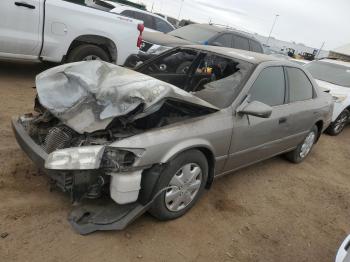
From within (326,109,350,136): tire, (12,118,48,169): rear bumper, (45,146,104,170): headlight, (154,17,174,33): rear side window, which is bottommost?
(326,109,350,136): tire

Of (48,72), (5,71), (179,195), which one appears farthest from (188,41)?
(179,195)

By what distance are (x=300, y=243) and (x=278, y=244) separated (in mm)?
288

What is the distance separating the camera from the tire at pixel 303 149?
570 cm

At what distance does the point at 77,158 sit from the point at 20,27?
4.26m

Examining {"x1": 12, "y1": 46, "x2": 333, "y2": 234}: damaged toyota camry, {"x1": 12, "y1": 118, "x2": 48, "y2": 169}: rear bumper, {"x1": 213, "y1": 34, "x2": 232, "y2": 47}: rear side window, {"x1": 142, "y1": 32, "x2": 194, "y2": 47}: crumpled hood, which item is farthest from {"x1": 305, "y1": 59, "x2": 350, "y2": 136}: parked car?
{"x1": 12, "y1": 118, "x2": 48, "y2": 169}: rear bumper

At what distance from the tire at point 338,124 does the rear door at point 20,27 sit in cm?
659

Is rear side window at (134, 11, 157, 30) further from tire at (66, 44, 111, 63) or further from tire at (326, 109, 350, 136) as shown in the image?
tire at (326, 109, 350, 136)

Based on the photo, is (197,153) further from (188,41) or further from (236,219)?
(188,41)

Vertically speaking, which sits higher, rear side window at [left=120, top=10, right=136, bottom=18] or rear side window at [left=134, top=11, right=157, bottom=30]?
rear side window at [left=120, top=10, right=136, bottom=18]

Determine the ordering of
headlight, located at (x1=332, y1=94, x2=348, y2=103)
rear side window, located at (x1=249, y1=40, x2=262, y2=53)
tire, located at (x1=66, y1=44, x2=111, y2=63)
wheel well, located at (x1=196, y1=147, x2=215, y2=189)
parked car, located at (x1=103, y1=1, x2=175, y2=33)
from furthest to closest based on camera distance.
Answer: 1. parked car, located at (x1=103, y1=1, x2=175, y2=33)
2. rear side window, located at (x1=249, y1=40, x2=262, y2=53)
3. headlight, located at (x1=332, y1=94, x2=348, y2=103)
4. tire, located at (x1=66, y1=44, x2=111, y2=63)
5. wheel well, located at (x1=196, y1=147, x2=215, y2=189)

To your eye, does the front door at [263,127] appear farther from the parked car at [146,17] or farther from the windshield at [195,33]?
the parked car at [146,17]

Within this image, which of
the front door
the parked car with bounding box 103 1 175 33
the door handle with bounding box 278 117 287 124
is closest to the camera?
the front door

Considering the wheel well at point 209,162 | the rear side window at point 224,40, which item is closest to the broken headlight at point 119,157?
the wheel well at point 209,162

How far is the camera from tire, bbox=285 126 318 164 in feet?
18.7
